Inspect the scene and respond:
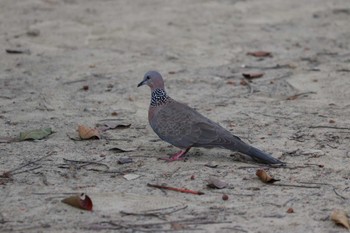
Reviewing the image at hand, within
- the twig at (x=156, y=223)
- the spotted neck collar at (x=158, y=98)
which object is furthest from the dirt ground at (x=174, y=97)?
the spotted neck collar at (x=158, y=98)

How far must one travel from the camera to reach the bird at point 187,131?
5.63 metres

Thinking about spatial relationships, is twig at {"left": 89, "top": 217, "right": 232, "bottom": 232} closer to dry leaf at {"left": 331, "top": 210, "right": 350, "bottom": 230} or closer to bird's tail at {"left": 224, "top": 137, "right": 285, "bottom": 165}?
dry leaf at {"left": 331, "top": 210, "right": 350, "bottom": 230}

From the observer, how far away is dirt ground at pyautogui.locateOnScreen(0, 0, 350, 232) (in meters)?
4.87

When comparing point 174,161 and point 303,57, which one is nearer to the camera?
point 174,161

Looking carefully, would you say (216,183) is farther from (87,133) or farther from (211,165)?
(87,133)

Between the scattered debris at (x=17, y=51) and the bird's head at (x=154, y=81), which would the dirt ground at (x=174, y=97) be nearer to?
the scattered debris at (x=17, y=51)

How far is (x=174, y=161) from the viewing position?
5.76 metres

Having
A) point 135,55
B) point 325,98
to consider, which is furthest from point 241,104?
point 135,55

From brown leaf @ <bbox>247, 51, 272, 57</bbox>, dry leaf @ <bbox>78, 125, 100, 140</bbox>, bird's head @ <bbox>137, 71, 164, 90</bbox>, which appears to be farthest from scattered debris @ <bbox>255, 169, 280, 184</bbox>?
brown leaf @ <bbox>247, 51, 272, 57</bbox>

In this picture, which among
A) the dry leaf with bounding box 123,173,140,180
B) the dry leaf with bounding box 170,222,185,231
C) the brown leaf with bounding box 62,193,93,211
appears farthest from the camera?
the dry leaf with bounding box 123,173,140,180

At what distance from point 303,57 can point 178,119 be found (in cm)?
341

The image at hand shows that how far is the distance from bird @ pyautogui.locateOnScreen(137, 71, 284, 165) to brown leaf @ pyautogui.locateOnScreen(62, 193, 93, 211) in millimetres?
1067

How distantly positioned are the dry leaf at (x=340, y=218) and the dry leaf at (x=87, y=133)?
2.19m

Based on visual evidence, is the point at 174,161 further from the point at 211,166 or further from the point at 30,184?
the point at 30,184
